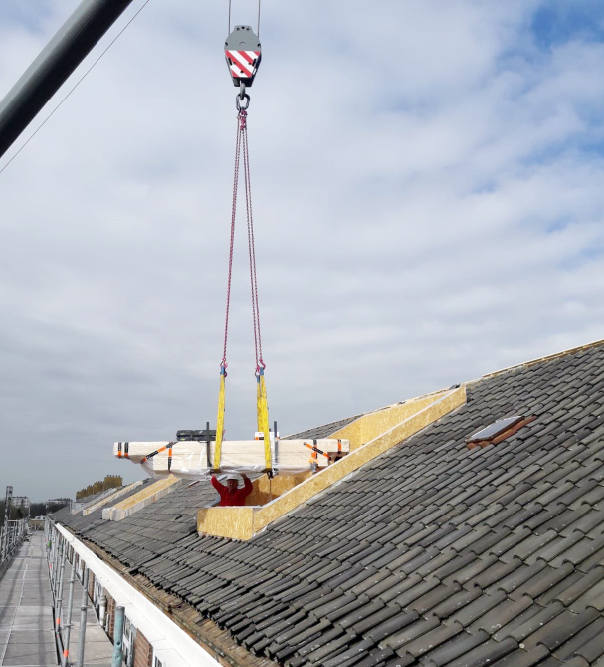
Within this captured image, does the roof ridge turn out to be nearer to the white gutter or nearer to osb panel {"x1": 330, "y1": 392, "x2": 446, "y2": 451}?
osb panel {"x1": 330, "y1": 392, "x2": 446, "y2": 451}

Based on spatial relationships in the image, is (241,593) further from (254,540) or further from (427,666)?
(427,666)

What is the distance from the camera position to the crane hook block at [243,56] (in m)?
12.5

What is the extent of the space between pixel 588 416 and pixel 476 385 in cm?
454

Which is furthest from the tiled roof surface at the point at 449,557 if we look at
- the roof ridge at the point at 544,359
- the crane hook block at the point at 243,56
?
the crane hook block at the point at 243,56

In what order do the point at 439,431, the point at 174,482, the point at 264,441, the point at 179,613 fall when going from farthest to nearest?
the point at 174,482 → the point at 264,441 → the point at 439,431 → the point at 179,613

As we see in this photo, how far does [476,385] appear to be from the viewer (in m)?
11.9

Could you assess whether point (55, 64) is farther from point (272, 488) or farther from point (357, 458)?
point (272, 488)

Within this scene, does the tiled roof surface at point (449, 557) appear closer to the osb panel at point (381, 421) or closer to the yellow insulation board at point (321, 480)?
the yellow insulation board at point (321, 480)

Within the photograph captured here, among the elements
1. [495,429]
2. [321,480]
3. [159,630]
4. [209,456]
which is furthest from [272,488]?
[495,429]

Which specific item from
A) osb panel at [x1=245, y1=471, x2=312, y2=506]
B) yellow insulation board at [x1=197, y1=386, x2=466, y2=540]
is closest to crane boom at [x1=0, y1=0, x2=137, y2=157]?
yellow insulation board at [x1=197, y1=386, x2=466, y2=540]

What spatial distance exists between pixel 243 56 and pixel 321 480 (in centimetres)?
818

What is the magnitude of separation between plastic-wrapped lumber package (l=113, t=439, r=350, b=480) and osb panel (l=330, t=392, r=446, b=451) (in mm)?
1291

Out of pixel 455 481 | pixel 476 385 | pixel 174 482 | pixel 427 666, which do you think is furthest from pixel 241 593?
pixel 174 482

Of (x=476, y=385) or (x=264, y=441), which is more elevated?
(x=476, y=385)
